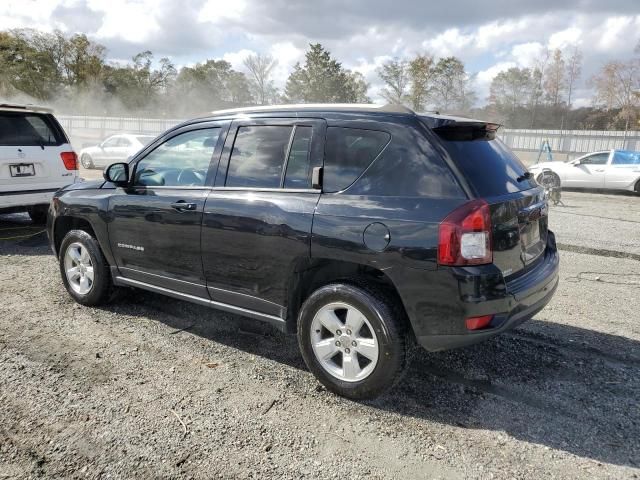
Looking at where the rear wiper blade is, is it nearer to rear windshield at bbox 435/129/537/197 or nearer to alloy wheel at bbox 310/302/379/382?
rear windshield at bbox 435/129/537/197

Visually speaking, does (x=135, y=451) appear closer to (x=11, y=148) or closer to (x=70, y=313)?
(x=70, y=313)

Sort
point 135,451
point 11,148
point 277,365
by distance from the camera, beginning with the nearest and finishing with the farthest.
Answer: point 135,451 < point 277,365 < point 11,148

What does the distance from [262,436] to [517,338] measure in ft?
7.80

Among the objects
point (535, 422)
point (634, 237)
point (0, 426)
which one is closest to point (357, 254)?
point (535, 422)

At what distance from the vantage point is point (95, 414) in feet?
10.2

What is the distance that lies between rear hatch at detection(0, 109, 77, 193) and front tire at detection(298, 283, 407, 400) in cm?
575

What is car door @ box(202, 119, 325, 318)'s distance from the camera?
3408mm

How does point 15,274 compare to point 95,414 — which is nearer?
point 95,414

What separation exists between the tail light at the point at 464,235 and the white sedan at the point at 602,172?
13.8 metres

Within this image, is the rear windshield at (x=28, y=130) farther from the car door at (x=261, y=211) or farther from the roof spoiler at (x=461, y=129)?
the roof spoiler at (x=461, y=129)

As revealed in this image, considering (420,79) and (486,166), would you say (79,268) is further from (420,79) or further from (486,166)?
(420,79)

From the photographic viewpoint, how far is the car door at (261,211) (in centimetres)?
341

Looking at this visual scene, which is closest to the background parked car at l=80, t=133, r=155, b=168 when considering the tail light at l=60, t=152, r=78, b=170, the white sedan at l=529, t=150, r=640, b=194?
the tail light at l=60, t=152, r=78, b=170

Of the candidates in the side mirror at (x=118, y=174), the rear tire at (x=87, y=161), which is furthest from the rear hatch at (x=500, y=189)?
the rear tire at (x=87, y=161)
